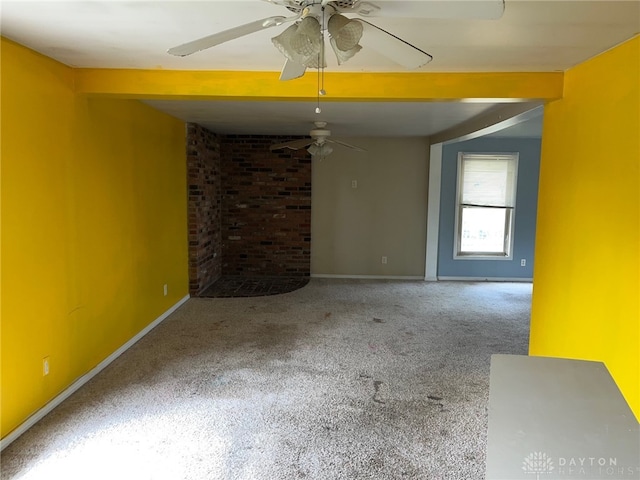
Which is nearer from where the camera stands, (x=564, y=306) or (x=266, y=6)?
(x=266, y=6)

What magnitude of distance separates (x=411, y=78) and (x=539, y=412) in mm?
2136

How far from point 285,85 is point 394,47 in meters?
1.22

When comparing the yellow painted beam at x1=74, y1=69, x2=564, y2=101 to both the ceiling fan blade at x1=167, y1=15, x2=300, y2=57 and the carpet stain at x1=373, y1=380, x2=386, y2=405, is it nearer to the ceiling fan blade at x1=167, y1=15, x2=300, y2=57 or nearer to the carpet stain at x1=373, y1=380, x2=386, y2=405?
the ceiling fan blade at x1=167, y1=15, x2=300, y2=57

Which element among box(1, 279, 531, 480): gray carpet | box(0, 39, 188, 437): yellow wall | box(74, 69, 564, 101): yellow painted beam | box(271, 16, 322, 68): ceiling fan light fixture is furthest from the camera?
box(74, 69, 564, 101): yellow painted beam

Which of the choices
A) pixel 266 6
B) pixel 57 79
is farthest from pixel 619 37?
pixel 57 79

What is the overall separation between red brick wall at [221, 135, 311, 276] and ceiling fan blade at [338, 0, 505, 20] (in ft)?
15.9

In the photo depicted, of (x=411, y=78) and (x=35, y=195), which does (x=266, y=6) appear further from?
(x=35, y=195)

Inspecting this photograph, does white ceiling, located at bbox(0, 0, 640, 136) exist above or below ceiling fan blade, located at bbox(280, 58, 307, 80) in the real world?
above

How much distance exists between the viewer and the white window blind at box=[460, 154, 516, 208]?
622 centimetres

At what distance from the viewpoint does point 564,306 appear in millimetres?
2537

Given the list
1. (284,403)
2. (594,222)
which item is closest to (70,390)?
(284,403)

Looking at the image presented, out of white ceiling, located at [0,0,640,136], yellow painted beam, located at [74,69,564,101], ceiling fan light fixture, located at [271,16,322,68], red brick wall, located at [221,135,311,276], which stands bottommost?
red brick wall, located at [221,135,311,276]

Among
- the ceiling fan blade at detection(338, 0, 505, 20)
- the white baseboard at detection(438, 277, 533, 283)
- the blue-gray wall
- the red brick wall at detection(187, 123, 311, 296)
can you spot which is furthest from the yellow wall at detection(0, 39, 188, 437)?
the white baseboard at detection(438, 277, 533, 283)

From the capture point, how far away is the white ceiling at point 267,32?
1688mm
